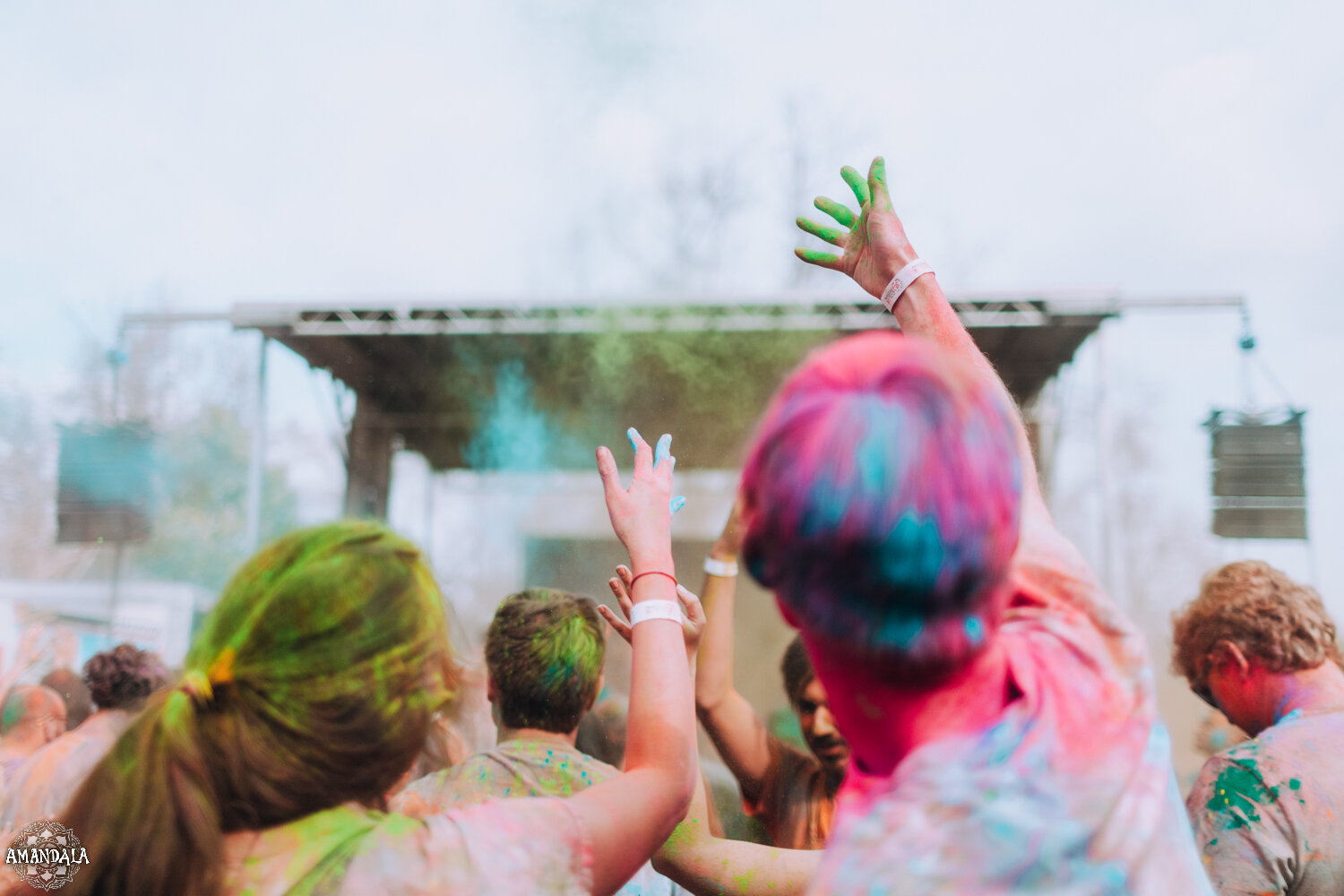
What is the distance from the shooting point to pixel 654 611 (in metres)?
1.01

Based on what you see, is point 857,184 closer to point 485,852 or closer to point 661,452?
point 661,452

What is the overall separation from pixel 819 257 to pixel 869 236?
116mm

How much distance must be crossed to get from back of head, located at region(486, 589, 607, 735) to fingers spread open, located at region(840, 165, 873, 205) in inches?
40.8

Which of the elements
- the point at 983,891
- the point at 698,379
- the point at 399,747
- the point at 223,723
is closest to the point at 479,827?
the point at 399,747

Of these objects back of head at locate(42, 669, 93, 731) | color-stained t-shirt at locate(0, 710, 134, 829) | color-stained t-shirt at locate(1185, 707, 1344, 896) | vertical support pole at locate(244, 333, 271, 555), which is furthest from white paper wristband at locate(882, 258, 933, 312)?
vertical support pole at locate(244, 333, 271, 555)

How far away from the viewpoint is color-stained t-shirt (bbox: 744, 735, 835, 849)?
2084 millimetres

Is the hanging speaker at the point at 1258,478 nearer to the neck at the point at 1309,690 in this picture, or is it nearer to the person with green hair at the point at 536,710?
the neck at the point at 1309,690

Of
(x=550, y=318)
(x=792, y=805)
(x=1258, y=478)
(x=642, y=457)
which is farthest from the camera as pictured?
(x=550, y=318)

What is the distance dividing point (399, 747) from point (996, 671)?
0.62 m

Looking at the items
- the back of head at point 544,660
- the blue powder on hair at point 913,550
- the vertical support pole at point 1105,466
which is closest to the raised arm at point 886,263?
the blue powder on hair at point 913,550

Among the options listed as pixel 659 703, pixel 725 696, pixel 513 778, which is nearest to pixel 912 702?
pixel 659 703

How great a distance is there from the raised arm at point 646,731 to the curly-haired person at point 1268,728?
121cm

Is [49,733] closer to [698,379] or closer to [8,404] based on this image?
[698,379]

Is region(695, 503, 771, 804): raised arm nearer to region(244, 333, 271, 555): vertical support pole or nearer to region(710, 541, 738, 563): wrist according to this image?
region(710, 541, 738, 563): wrist
